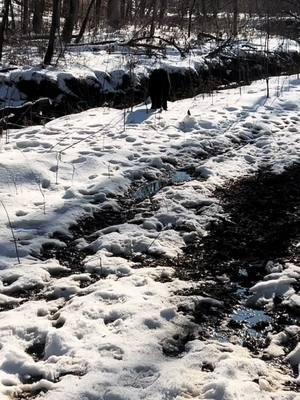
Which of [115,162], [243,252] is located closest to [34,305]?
[243,252]

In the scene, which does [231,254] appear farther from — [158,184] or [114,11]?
[114,11]

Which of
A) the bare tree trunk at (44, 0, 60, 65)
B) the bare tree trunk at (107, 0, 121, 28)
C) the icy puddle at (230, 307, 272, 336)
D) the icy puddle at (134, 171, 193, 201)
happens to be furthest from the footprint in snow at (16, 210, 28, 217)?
the bare tree trunk at (107, 0, 121, 28)

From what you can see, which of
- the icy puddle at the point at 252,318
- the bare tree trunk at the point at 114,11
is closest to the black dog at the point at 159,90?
the icy puddle at the point at 252,318

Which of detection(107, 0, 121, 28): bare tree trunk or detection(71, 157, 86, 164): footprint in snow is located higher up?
detection(107, 0, 121, 28): bare tree trunk

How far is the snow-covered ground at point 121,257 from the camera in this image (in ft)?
9.80

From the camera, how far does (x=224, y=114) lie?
29.5 ft

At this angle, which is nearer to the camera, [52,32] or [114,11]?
[52,32]

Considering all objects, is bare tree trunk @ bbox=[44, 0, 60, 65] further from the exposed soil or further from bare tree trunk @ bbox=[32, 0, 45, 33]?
bare tree trunk @ bbox=[32, 0, 45, 33]

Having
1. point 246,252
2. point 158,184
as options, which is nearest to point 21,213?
point 158,184

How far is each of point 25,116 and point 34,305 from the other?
5.47 metres

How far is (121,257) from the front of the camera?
179 inches

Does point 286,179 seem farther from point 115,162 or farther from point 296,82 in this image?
point 296,82

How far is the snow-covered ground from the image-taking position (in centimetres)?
299

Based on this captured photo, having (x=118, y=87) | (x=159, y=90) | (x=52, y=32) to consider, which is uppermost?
(x=52, y=32)
